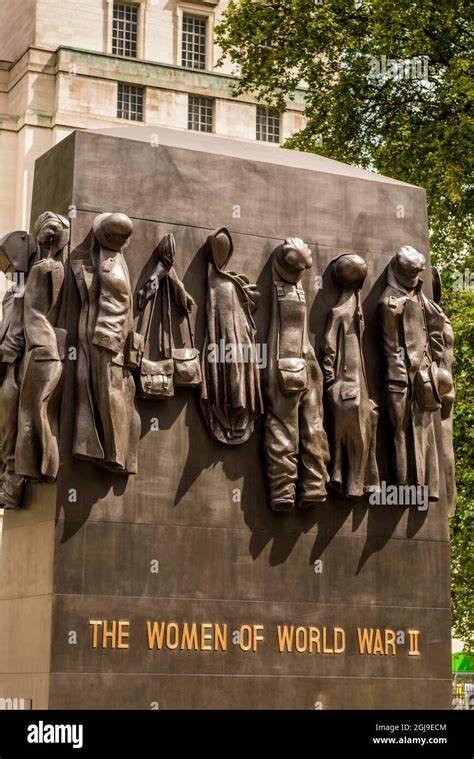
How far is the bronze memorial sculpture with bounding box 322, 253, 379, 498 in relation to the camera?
46.5 feet

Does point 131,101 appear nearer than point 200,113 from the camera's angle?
Yes

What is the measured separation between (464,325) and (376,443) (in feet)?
58.7

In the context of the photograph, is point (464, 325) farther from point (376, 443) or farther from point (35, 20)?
Result: point (35, 20)

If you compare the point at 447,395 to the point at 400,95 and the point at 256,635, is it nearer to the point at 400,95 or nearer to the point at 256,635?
the point at 256,635

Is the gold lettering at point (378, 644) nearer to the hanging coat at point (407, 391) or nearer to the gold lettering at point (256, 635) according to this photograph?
the gold lettering at point (256, 635)

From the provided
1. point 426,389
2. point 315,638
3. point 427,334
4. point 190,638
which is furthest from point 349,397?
point 190,638

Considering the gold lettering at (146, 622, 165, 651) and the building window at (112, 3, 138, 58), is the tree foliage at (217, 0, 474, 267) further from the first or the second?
the building window at (112, 3, 138, 58)

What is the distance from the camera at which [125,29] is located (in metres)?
63.8

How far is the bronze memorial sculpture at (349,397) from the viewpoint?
559 inches

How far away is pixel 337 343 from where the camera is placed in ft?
47.3

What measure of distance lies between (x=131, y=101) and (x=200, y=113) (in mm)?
3295

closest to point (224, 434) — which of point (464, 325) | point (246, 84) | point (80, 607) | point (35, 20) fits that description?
point (80, 607)

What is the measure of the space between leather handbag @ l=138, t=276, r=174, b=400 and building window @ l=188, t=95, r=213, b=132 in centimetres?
5057

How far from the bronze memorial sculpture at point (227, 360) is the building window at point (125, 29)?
51007mm
